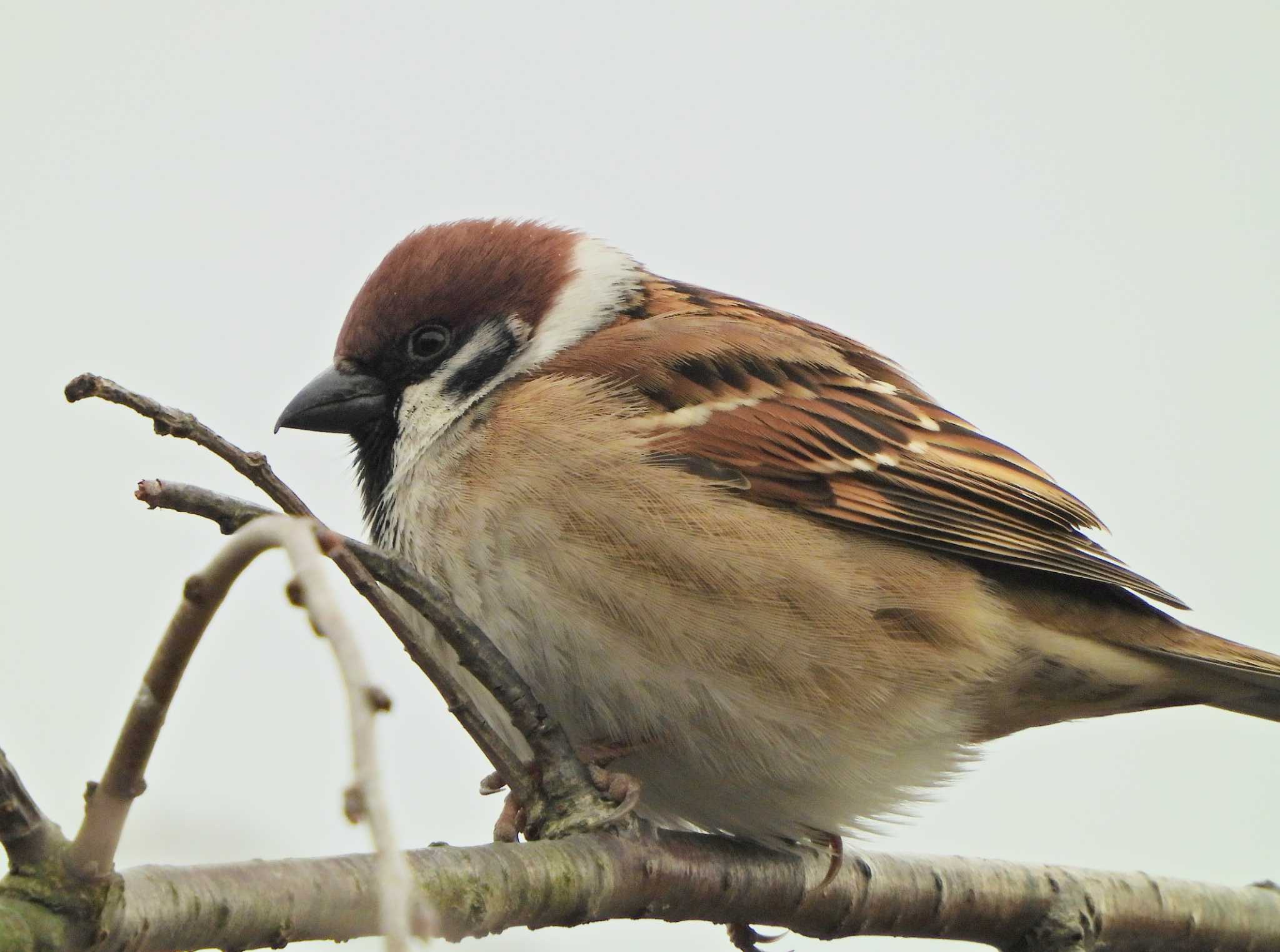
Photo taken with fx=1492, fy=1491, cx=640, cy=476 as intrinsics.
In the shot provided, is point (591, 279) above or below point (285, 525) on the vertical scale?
above

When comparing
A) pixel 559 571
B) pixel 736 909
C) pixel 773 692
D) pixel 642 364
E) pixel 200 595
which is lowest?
pixel 736 909

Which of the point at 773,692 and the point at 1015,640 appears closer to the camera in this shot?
the point at 773,692

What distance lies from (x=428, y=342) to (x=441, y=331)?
49mm

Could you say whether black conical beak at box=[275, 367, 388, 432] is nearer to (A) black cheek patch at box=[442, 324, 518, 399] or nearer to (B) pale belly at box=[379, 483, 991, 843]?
(A) black cheek patch at box=[442, 324, 518, 399]

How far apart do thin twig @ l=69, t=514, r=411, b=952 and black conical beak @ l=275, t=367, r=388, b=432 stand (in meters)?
2.40

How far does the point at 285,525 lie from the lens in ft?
4.73

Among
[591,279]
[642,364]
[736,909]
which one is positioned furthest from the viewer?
[591,279]

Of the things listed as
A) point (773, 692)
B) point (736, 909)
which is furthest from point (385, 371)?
point (736, 909)

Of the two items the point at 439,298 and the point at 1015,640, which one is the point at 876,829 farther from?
the point at 439,298

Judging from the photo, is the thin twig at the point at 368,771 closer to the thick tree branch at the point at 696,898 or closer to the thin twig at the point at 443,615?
the thin twig at the point at 443,615

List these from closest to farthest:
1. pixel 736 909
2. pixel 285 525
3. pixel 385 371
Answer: pixel 285 525 < pixel 736 909 < pixel 385 371

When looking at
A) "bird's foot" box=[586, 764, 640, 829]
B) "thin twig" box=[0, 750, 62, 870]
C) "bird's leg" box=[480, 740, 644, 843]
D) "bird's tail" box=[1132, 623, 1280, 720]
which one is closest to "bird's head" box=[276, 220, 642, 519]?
"bird's leg" box=[480, 740, 644, 843]

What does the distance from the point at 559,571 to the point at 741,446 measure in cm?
67

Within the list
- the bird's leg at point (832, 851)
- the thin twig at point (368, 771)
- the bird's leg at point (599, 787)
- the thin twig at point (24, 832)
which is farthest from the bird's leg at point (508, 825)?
the thin twig at point (368, 771)
